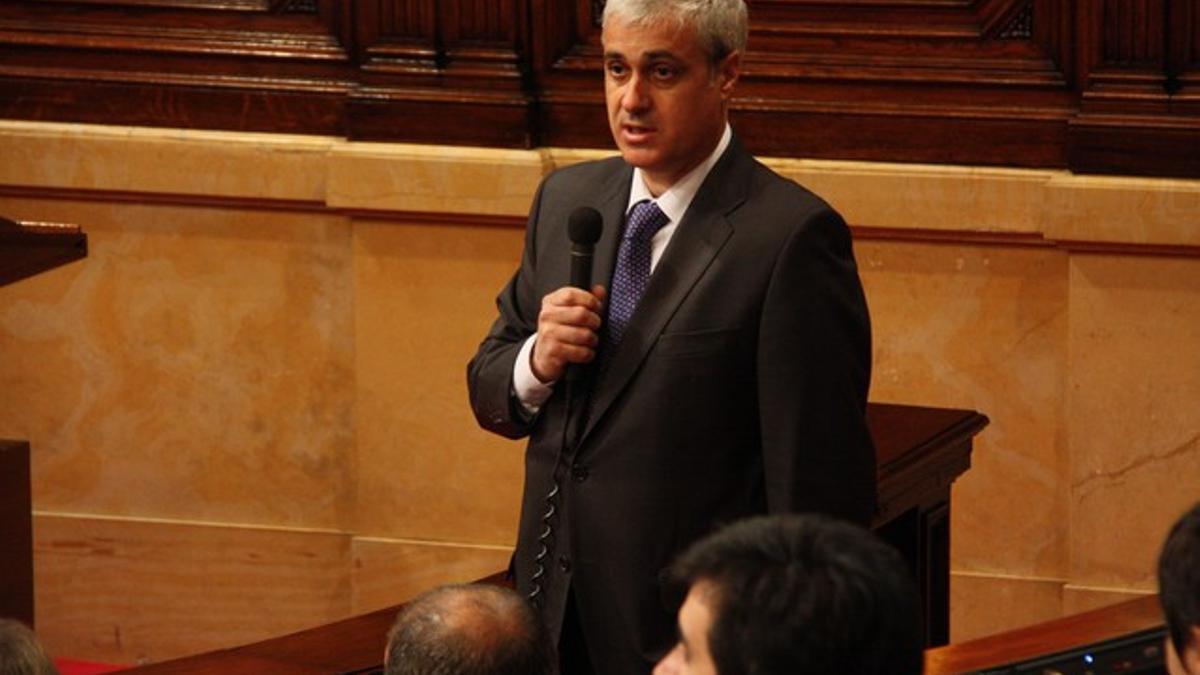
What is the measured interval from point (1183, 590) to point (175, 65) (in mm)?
4206

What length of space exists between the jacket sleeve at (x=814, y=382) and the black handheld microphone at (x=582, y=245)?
0.25 m

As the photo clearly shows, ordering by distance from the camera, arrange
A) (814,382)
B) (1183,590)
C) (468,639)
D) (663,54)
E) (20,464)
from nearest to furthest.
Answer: (1183,590)
(468,639)
(814,382)
(663,54)
(20,464)

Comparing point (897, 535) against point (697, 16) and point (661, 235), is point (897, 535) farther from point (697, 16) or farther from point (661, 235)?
point (697, 16)

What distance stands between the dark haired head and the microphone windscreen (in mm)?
1202

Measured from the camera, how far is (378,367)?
5922 millimetres

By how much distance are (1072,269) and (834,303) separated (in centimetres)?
228

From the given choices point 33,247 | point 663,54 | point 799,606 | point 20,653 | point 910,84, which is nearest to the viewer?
point 799,606

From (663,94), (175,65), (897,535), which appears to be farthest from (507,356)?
(175,65)

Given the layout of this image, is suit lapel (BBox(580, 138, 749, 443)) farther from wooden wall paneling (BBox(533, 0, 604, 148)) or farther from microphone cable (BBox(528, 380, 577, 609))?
wooden wall paneling (BBox(533, 0, 604, 148))

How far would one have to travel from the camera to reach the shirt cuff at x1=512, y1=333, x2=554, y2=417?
11.1 ft

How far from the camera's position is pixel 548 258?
3.50 m

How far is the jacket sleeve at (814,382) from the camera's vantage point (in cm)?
323

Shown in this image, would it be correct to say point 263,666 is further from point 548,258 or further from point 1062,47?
point 1062,47

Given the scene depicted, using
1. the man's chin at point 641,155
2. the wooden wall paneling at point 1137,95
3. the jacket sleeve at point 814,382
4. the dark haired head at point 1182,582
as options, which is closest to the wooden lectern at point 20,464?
the man's chin at point 641,155
